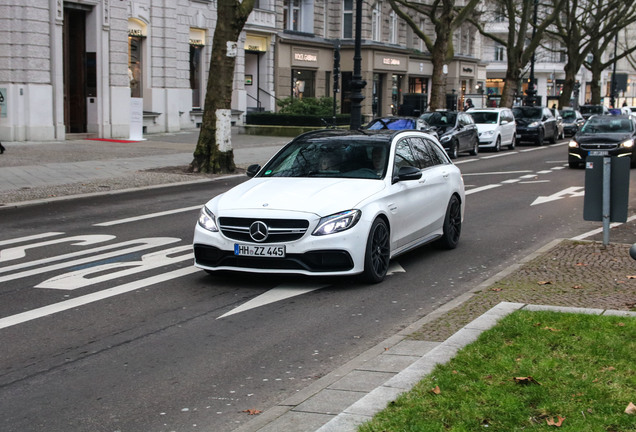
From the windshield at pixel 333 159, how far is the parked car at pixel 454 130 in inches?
752

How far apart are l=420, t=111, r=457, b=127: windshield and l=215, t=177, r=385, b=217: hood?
21.4 metres

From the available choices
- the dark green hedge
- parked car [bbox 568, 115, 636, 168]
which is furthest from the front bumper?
the dark green hedge

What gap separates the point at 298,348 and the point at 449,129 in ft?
79.2

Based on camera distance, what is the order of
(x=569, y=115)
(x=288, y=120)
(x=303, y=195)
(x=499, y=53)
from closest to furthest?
(x=303, y=195), (x=288, y=120), (x=569, y=115), (x=499, y=53)

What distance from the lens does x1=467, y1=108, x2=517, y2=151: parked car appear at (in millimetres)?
34656

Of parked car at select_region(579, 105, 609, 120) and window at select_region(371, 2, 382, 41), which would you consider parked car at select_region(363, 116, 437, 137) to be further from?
parked car at select_region(579, 105, 609, 120)

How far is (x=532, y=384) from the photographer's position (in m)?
5.46

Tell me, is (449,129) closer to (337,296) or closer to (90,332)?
(337,296)

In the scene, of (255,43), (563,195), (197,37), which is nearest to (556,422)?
(563,195)

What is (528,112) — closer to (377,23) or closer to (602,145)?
(602,145)

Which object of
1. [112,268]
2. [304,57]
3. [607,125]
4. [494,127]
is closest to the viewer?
[112,268]

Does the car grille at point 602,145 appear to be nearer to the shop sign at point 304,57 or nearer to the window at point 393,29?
the shop sign at point 304,57

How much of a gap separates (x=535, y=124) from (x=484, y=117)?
4.91 metres

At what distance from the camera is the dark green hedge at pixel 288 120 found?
130ft
